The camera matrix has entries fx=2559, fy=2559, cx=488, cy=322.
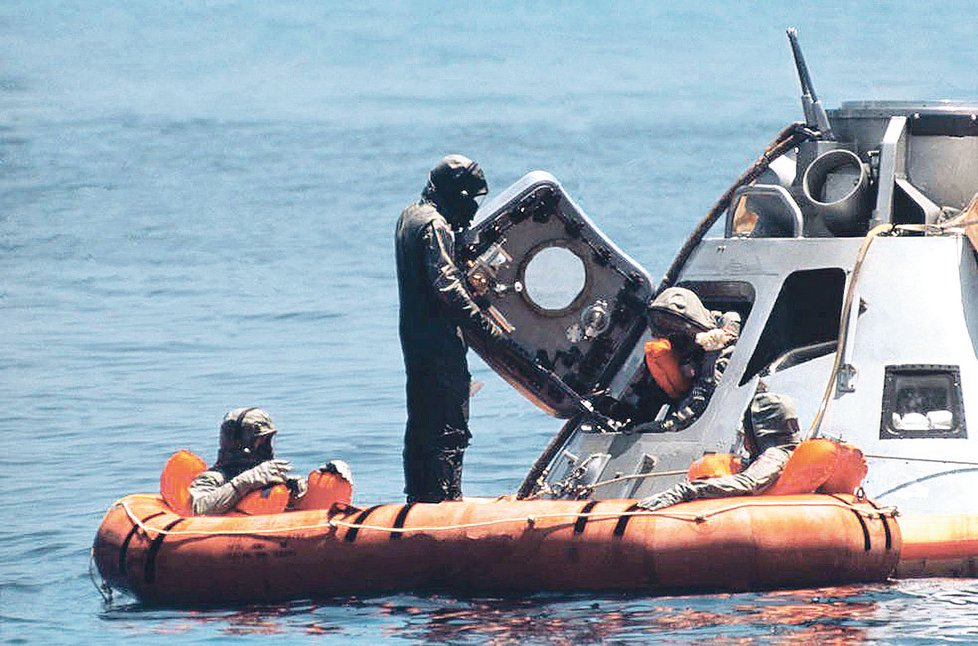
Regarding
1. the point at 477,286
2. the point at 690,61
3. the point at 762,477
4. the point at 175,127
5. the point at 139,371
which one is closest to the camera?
the point at 762,477

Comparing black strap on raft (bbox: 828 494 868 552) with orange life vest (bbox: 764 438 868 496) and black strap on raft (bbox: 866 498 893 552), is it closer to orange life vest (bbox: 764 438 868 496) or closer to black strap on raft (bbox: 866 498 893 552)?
black strap on raft (bbox: 866 498 893 552)

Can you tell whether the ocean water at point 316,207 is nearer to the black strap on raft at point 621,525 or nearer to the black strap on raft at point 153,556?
the black strap on raft at point 153,556

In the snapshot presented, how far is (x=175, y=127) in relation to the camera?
47.1m

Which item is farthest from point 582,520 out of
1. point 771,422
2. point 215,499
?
point 215,499

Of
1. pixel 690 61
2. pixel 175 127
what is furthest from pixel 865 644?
pixel 690 61

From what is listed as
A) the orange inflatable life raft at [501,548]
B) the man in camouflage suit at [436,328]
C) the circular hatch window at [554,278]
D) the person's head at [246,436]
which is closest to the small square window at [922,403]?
the orange inflatable life raft at [501,548]

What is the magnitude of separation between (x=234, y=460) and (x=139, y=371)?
1088 centimetres

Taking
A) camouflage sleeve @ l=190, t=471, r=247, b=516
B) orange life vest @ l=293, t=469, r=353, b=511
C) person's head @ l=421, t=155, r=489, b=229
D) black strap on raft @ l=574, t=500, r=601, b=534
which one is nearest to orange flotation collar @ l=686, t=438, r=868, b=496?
black strap on raft @ l=574, t=500, r=601, b=534

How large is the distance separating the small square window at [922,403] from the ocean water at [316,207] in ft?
2.90

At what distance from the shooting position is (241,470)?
12195mm

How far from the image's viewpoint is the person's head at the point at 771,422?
1160cm

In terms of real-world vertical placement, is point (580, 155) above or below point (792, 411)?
above

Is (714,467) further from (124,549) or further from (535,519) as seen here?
(124,549)

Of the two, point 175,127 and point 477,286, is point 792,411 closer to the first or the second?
point 477,286
